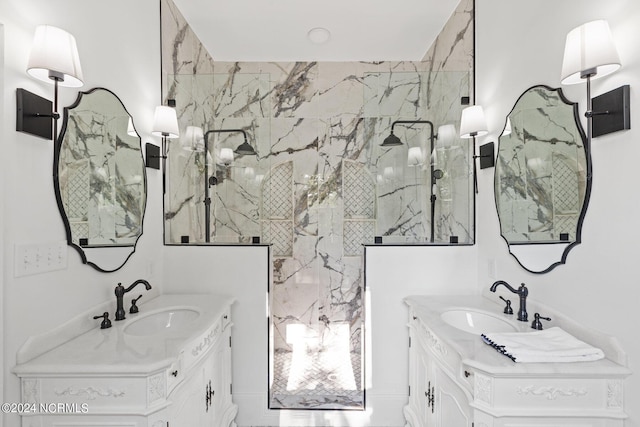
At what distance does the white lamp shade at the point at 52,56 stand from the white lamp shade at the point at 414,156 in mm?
2040

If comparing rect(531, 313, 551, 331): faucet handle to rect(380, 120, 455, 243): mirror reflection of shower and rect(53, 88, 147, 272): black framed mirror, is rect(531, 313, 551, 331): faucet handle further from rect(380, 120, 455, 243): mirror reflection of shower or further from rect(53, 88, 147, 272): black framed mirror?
rect(53, 88, 147, 272): black framed mirror

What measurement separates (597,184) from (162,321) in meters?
2.17

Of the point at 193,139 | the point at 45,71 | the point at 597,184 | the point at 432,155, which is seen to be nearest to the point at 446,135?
the point at 432,155

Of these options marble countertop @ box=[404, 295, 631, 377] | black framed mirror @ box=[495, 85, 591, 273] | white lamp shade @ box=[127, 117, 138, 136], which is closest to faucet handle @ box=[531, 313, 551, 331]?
marble countertop @ box=[404, 295, 631, 377]

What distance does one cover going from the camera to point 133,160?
79.7 inches

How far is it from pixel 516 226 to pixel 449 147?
86 centimetres

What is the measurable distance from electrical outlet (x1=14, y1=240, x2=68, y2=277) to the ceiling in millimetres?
2000

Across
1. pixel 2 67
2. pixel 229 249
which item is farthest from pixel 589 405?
pixel 2 67

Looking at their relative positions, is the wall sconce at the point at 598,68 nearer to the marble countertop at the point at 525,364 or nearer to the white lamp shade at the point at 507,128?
the white lamp shade at the point at 507,128

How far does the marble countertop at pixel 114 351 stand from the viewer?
1.20 metres

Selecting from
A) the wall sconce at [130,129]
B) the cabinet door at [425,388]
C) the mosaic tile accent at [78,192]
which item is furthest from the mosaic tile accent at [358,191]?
the mosaic tile accent at [78,192]

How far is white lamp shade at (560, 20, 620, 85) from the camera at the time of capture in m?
1.18

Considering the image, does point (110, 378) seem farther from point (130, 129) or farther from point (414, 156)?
point (414, 156)

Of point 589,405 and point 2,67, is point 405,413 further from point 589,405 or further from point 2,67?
point 2,67
